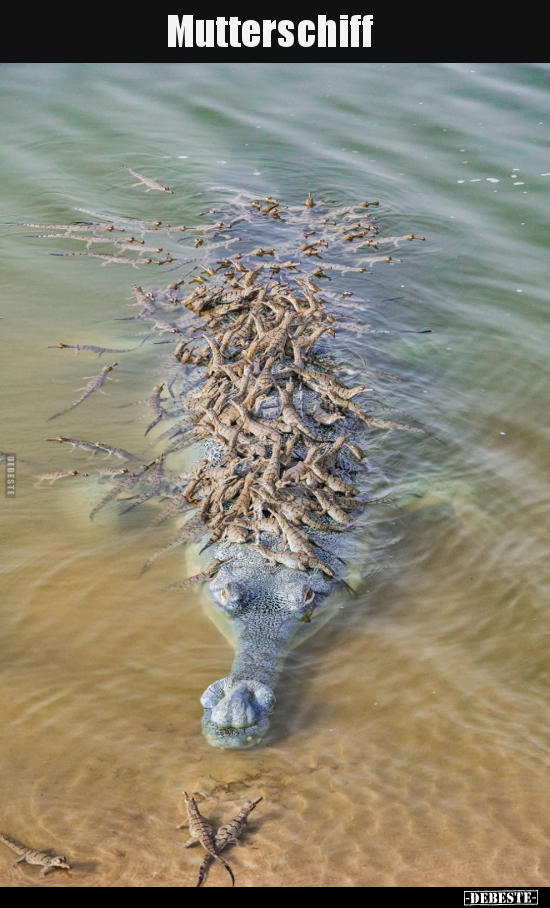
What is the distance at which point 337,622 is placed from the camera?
567cm

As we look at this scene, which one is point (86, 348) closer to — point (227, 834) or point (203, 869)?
point (227, 834)

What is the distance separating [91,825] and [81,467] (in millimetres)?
3698

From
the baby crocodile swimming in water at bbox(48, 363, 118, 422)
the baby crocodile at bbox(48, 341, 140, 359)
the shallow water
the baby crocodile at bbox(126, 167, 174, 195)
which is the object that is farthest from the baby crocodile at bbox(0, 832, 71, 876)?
the baby crocodile at bbox(126, 167, 174, 195)

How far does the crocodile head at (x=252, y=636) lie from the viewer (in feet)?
15.1

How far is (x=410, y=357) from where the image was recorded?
376 inches

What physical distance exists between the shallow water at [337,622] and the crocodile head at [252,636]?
0.52 feet

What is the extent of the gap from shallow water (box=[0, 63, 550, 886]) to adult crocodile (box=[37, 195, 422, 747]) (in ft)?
0.85

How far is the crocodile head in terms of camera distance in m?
4.60

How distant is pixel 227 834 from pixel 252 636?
136 cm

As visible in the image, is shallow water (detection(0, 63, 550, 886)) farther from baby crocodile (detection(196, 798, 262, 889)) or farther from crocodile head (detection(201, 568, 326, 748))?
crocodile head (detection(201, 568, 326, 748))

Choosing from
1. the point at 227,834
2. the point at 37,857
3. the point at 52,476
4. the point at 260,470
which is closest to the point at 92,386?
the point at 52,476

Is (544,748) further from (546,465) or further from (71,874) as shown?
(546,465)

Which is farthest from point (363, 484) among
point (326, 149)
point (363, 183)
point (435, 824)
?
point (326, 149)

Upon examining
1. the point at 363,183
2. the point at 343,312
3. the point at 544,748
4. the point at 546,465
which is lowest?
the point at 544,748
